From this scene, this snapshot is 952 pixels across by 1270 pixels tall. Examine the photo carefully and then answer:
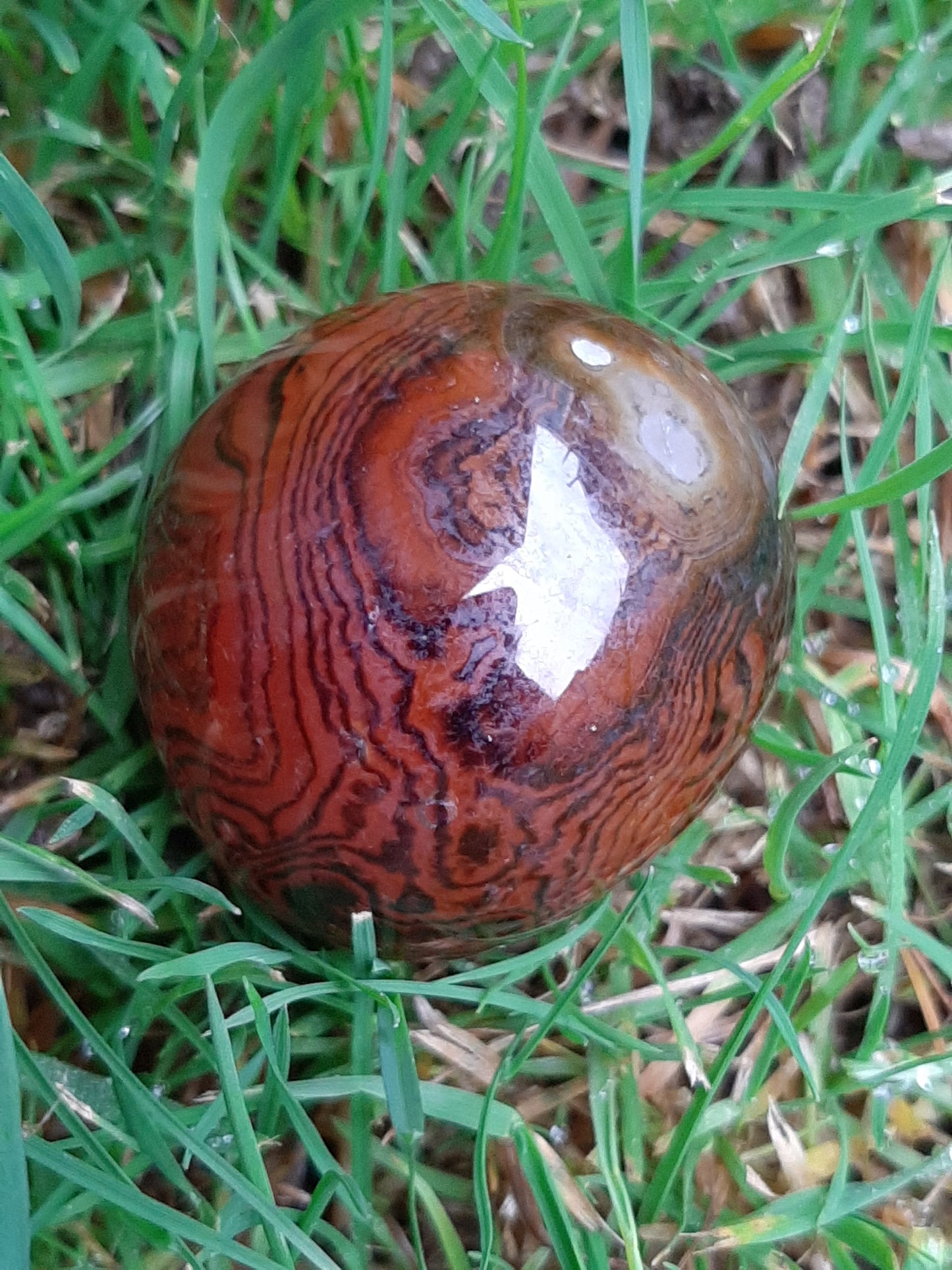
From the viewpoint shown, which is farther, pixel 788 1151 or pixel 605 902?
pixel 788 1151

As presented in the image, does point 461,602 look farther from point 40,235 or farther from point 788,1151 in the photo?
point 788,1151

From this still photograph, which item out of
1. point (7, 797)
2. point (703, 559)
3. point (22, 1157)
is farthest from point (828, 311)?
point (22, 1157)

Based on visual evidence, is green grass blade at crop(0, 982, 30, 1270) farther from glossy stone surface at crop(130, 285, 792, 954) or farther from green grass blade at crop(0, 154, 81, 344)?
green grass blade at crop(0, 154, 81, 344)

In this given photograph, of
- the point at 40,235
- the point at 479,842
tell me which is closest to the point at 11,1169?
the point at 479,842

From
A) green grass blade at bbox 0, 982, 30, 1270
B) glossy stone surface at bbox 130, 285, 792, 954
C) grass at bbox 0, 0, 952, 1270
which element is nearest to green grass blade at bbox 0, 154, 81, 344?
grass at bbox 0, 0, 952, 1270

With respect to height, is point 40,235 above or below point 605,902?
above

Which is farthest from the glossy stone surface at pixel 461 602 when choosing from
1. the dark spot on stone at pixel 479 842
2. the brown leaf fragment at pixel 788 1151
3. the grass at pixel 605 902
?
the brown leaf fragment at pixel 788 1151
